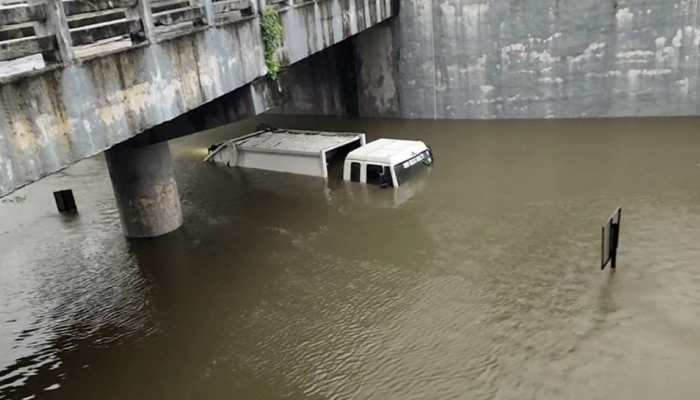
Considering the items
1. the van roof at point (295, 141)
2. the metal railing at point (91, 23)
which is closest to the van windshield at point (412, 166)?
the van roof at point (295, 141)

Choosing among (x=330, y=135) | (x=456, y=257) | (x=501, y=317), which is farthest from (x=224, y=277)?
(x=330, y=135)

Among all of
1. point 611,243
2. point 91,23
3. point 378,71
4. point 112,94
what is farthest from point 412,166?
point 112,94

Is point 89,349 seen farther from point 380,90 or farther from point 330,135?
point 380,90

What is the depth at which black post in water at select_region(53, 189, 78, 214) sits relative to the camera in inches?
639

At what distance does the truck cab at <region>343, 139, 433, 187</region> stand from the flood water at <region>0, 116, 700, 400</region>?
1.46 ft

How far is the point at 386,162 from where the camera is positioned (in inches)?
623

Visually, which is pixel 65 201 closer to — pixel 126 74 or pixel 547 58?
pixel 126 74

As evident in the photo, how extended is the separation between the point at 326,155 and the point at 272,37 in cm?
664

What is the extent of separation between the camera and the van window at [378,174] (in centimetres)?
1588

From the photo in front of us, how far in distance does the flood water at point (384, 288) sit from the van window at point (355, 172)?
759 millimetres

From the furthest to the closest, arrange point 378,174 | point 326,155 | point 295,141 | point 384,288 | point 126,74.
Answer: point 295,141
point 326,155
point 378,174
point 384,288
point 126,74

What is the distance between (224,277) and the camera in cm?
1200

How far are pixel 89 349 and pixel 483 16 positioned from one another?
1604 centimetres

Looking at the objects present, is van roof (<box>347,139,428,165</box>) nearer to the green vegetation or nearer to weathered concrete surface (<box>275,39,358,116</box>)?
the green vegetation
